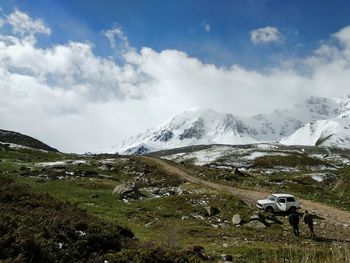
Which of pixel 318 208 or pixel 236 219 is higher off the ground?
pixel 236 219

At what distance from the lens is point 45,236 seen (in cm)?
1415

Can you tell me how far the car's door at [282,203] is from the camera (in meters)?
41.2

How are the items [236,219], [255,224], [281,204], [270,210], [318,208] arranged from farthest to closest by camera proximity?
1. [318,208]
2. [270,210]
3. [281,204]
4. [236,219]
5. [255,224]

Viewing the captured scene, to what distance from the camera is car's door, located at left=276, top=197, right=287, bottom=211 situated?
1621 inches

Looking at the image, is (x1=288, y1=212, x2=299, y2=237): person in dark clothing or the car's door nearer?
(x1=288, y1=212, x2=299, y2=237): person in dark clothing

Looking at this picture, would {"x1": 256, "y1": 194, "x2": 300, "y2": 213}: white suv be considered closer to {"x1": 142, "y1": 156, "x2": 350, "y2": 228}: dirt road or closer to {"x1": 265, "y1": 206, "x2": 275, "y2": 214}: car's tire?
{"x1": 265, "y1": 206, "x2": 275, "y2": 214}: car's tire

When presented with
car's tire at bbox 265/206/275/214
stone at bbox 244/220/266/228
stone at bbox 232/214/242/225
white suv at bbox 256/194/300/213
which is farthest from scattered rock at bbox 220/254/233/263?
white suv at bbox 256/194/300/213

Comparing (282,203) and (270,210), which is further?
(270,210)

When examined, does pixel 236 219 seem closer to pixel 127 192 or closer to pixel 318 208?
pixel 318 208

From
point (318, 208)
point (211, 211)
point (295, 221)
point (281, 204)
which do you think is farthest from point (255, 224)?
point (318, 208)

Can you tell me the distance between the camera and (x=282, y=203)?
136 ft

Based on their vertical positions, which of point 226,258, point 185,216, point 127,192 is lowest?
point 226,258

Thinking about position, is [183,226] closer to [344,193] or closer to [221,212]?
[221,212]

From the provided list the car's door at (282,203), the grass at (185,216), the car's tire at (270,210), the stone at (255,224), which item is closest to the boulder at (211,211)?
the grass at (185,216)
